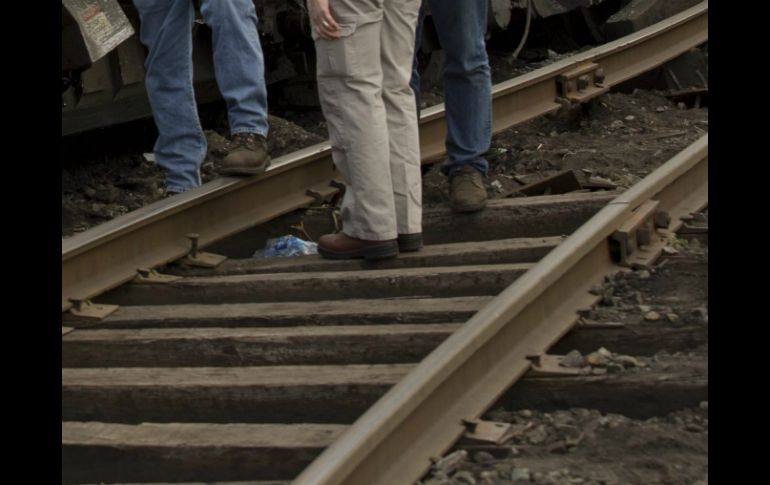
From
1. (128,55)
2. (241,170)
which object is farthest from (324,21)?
(128,55)

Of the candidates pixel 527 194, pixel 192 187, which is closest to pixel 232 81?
pixel 192 187

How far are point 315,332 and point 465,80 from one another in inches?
74.9

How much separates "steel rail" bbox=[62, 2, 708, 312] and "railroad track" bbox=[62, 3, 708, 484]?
0.03 feet

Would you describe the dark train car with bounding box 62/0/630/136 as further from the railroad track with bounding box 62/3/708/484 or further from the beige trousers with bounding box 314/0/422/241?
the beige trousers with bounding box 314/0/422/241

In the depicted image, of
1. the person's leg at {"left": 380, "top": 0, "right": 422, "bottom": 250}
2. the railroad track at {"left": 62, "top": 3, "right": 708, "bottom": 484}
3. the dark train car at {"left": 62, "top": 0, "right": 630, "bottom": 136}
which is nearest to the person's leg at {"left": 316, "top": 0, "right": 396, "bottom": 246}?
the person's leg at {"left": 380, "top": 0, "right": 422, "bottom": 250}

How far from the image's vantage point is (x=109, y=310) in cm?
507

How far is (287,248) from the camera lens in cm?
596

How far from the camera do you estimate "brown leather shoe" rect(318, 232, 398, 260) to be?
5387 millimetres

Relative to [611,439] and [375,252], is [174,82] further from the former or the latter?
[611,439]

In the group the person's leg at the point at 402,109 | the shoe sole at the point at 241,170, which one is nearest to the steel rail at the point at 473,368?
the person's leg at the point at 402,109

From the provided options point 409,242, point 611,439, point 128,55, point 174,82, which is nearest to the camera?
point 611,439

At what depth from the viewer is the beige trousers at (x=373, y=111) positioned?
5152mm
